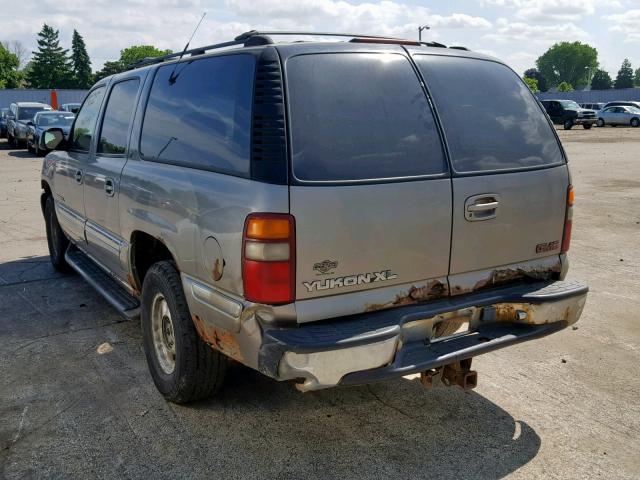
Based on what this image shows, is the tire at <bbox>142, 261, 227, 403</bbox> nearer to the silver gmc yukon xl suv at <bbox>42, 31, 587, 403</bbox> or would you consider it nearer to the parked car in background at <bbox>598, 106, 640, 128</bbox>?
the silver gmc yukon xl suv at <bbox>42, 31, 587, 403</bbox>

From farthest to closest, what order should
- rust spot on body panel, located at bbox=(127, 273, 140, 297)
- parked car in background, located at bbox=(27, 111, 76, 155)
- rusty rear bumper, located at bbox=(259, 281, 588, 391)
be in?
parked car in background, located at bbox=(27, 111, 76, 155)
rust spot on body panel, located at bbox=(127, 273, 140, 297)
rusty rear bumper, located at bbox=(259, 281, 588, 391)

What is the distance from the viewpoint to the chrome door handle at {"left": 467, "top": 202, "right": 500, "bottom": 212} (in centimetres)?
330

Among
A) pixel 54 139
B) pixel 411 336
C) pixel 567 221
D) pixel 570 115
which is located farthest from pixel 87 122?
pixel 570 115

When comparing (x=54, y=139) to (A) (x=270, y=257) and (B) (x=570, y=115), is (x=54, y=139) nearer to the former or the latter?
(A) (x=270, y=257)

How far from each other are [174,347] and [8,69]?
341ft

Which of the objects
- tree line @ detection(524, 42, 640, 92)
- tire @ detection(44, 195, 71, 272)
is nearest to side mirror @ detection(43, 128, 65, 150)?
tire @ detection(44, 195, 71, 272)

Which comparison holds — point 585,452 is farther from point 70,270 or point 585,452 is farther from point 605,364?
point 70,270

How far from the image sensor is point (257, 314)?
9.66ft

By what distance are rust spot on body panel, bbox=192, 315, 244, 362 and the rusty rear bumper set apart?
221 millimetres

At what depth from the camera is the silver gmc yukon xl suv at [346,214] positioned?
2914 millimetres

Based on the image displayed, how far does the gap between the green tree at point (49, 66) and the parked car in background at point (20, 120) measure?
3236 inches

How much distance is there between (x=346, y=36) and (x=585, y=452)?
2590mm

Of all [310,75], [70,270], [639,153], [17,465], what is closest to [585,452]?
[310,75]

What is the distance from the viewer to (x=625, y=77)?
141 m
